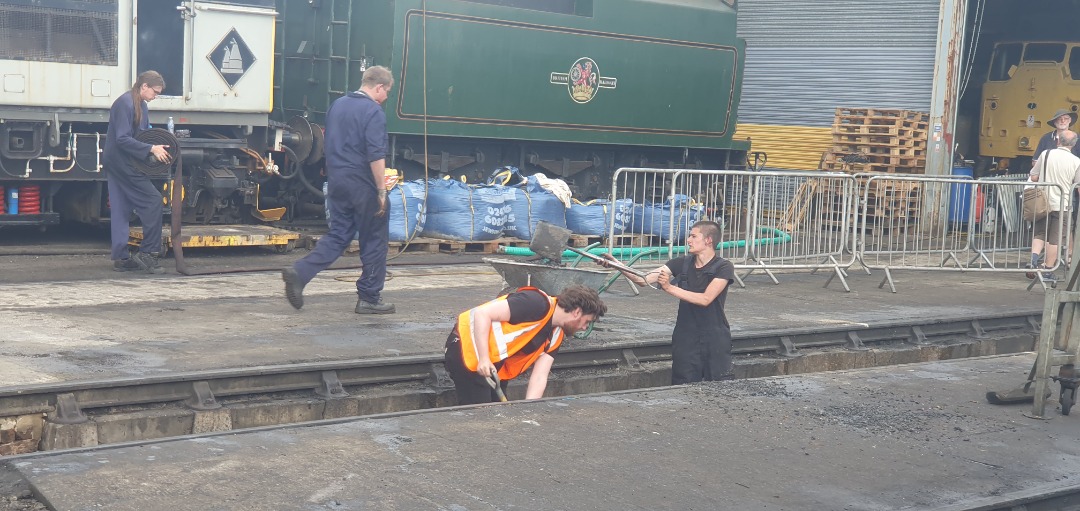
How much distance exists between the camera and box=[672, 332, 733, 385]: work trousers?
25.4 ft

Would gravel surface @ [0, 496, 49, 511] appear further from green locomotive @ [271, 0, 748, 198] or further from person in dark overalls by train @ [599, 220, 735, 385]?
green locomotive @ [271, 0, 748, 198]

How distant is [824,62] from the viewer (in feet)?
68.5

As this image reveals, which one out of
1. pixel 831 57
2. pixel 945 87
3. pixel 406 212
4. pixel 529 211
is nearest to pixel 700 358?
pixel 406 212

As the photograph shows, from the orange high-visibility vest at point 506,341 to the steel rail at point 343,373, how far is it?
0.92 m

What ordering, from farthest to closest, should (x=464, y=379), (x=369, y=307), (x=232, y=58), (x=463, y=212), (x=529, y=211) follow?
(x=529, y=211)
(x=463, y=212)
(x=232, y=58)
(x=369, y=307)
(x=464, y=379)

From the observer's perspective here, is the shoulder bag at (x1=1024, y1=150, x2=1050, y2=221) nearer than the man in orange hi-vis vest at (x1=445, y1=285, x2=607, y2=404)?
No

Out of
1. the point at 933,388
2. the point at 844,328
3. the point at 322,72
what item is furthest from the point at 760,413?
the point at 322,72

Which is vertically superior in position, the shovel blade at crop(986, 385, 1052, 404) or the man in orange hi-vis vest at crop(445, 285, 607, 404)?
the man in orange hi-vis vest at crop(445, 285, 607, 404)

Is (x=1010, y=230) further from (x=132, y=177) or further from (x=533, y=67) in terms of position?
(x=132, y=177)

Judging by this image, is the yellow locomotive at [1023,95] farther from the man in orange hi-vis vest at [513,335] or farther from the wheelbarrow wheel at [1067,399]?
the man in orange hi-vis vest at [513,335]

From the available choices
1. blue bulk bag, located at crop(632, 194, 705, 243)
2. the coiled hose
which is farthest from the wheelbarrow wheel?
the coiled hose

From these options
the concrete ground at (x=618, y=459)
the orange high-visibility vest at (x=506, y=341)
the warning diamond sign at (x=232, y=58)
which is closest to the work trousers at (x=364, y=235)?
the orange high-visibility vest at (x=506, y=341)

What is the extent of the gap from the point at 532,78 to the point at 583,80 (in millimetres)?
933

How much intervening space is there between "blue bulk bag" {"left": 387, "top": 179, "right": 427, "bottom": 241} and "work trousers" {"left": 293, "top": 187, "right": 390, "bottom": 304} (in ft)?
14.2
